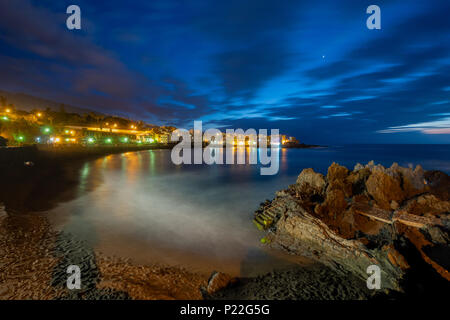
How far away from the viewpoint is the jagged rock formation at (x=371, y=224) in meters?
5.68

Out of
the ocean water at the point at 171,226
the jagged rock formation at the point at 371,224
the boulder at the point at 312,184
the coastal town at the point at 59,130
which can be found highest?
the coastal town at the point at 59,130

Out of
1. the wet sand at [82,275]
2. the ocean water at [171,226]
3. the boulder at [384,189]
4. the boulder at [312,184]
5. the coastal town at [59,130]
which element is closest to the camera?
the wet sand at [82,275]

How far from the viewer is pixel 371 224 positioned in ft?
26.6

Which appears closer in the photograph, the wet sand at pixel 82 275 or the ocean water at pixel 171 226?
the wet sand at pixel 82 275

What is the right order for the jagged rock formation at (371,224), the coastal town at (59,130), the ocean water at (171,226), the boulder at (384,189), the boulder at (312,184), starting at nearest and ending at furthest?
the jagged rock formation at (371,224) < the ocean water at (171,226) < the boulder at (384,189) < the boulder at (312,184) < the coastal town at (59,130)

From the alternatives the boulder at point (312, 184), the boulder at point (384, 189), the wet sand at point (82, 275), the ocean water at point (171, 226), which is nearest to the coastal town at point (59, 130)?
the ocean water at point (171, 226)

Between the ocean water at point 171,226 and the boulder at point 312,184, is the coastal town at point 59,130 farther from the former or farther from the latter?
the boulder at point 312,184

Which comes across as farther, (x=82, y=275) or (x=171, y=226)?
(x=171, y=226)

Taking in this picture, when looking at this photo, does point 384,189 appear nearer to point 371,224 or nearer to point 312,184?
point 371,224

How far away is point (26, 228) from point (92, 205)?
14.8ft

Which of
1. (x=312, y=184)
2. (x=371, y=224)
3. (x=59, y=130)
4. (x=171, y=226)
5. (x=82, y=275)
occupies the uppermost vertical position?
(x=59, y=130)

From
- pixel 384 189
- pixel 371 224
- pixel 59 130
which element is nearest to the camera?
pixel 371 224

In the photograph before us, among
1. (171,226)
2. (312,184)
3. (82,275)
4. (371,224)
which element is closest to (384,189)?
(371,224)

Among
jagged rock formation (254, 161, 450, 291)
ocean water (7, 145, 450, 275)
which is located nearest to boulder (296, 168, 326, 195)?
jagged rock formation (254, 161, 450, 291)
